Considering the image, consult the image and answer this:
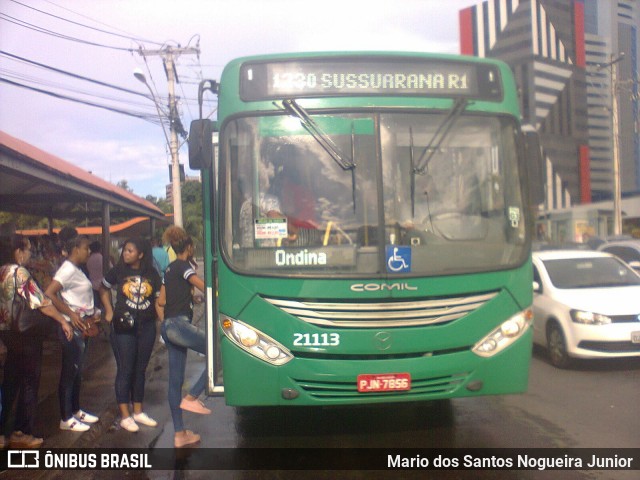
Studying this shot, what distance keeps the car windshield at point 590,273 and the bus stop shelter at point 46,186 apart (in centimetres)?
827

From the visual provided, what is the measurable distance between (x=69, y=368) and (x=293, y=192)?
2.88 meters

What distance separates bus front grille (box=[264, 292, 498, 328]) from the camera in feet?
15.8

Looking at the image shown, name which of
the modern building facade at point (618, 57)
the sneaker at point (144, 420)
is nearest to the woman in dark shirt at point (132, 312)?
the sneaker at point (144, 420)

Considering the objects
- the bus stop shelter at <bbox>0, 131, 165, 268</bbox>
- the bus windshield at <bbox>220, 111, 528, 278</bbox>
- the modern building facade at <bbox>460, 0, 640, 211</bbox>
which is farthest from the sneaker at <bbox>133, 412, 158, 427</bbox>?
the modern building facade at <bbox>460, 0, 640, 211</bbox>

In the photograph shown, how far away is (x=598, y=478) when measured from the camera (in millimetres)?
4520

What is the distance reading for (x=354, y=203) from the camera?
503 cm

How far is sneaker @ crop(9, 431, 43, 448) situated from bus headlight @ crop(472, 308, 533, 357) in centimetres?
387

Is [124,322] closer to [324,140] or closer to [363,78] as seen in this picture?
[324,140]

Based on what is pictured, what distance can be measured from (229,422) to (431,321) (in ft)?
8.49

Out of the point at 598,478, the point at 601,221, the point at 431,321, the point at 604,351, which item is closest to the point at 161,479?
the point at 431,321

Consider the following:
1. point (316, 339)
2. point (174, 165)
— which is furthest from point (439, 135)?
point (174, 165)

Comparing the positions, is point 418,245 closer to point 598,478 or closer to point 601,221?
point 598,478

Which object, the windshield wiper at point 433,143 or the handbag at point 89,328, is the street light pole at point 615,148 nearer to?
the windshield wiper at point 433,143

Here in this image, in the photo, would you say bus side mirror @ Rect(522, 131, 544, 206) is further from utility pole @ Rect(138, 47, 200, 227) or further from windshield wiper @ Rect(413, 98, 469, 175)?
utility pole @ Rect(138, 47, 200, 227)
